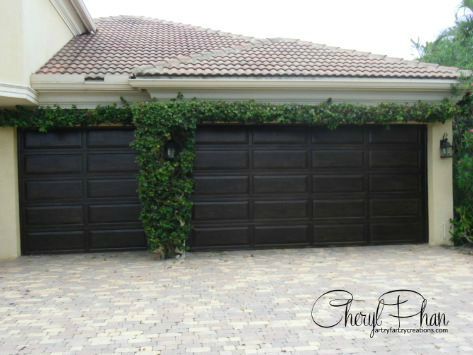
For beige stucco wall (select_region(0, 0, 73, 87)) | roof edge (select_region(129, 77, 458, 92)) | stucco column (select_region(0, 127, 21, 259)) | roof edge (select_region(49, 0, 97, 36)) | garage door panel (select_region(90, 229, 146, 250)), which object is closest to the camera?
beige stucco wall (select_region(0, 0, 73, 87))

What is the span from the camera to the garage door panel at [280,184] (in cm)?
855

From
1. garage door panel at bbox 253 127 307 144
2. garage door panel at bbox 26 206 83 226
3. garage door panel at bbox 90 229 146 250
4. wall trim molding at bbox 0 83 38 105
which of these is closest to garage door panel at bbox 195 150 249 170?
garage door panel at bbox 253 127 307 144

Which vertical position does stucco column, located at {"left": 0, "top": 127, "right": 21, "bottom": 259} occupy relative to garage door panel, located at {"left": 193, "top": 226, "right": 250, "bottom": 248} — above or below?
above

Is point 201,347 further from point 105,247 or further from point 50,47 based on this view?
point 50,47

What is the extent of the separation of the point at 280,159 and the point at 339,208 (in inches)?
59.5

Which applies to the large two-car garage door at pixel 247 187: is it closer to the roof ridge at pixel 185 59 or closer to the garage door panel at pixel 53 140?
the garage door panel at pixel 53 140

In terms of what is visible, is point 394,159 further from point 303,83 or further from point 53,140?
point 53,140

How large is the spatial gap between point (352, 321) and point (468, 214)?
509 cm

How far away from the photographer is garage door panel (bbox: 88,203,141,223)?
847 centimetres

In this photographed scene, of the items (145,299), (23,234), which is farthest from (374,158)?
(23,234)

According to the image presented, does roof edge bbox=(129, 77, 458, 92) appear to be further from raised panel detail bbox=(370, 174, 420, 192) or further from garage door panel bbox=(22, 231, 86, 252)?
garage door panel bbox=(22, 231, 86, 252)

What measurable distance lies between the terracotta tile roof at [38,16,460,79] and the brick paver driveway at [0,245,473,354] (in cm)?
332

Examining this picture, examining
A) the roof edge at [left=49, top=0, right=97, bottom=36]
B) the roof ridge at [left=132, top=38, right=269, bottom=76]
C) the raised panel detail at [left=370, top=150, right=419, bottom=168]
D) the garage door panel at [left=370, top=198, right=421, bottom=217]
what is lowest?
the garage door panel at [left=370, top=198, right=421, bottom=217]

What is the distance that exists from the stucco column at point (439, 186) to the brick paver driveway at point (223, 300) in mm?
520
